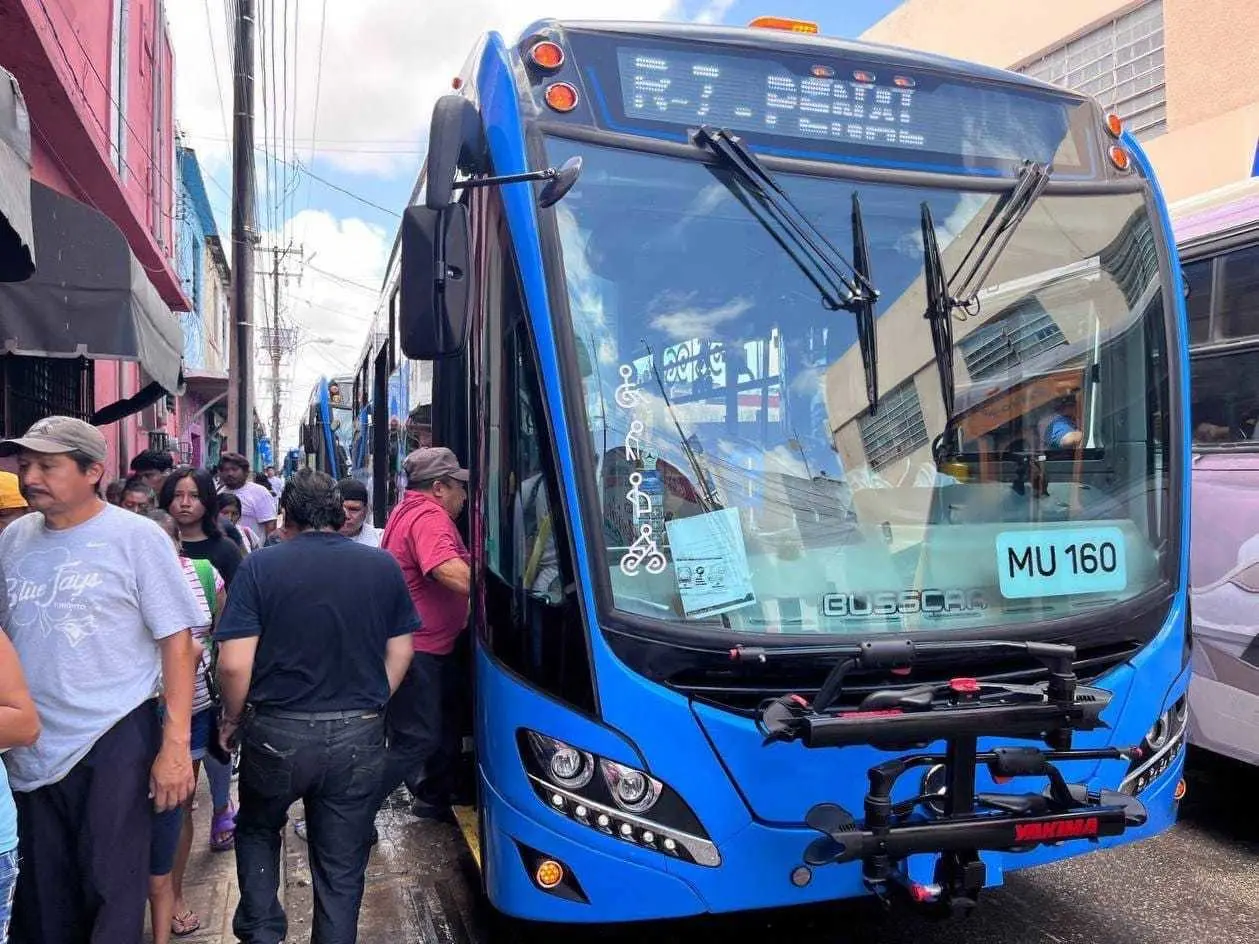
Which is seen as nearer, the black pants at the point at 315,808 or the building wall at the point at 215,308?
the black pants at the point at 315,808

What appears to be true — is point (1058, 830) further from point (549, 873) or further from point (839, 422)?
point (549, 873)

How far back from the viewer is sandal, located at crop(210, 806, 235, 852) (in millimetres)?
4621

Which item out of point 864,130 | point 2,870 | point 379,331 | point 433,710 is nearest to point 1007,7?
point 379,331

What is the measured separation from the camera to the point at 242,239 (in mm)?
11758

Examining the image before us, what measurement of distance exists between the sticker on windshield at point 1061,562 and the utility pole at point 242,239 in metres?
9.67

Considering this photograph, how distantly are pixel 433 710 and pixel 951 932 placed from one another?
2.15m

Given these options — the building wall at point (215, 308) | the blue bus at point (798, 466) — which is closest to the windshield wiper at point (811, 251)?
the blue bus at point (798, 466)

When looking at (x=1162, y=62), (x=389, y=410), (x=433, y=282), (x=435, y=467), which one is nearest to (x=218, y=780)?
(x=435, y=467)

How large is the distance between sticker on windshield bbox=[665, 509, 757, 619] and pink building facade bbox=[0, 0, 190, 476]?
4.72 m

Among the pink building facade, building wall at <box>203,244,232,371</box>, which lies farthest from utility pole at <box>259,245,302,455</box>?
the pink building facade

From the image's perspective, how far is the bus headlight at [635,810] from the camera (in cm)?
286

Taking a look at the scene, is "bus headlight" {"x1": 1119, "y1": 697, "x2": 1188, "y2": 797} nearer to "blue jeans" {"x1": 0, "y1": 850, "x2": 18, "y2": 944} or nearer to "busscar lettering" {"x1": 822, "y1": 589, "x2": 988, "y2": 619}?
"busscar lettering" {"x1": 822, "y1": 589, "x2": 988, "y2": 619}

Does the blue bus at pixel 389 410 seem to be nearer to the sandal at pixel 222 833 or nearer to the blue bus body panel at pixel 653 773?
the blue bus body panel at pixel 653 773

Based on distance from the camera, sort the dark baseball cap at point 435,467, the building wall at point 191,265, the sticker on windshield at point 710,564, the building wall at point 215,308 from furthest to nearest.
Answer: the building wall at point 215,308 → the building wall at point 191,265 → the dark baseball cap at point 435,467 → the sticker on windshield at point 710,564
